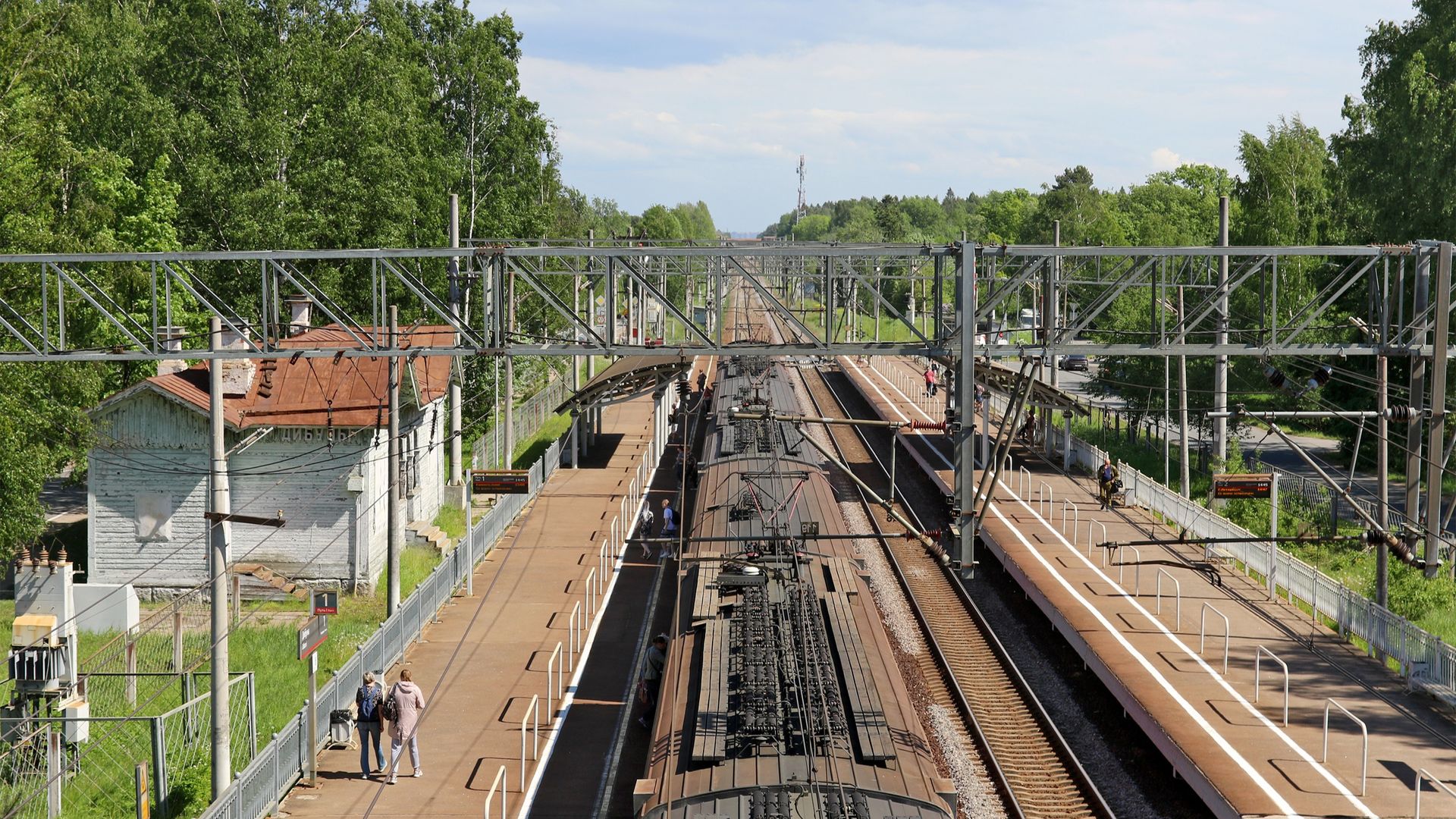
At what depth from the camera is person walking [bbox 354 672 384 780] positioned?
1498 centimetres

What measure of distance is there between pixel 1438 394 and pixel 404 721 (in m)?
12.3

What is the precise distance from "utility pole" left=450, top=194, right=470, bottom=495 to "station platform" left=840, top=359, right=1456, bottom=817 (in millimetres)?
9427

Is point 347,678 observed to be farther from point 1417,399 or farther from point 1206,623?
point 1417,399

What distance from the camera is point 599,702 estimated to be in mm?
18094

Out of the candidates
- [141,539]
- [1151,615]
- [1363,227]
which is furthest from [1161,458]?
[141,539]

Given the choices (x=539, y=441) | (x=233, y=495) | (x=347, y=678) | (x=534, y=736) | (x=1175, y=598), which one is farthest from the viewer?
(x=539, y=441)

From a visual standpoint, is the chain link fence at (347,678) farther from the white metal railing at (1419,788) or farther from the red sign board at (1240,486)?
the red sign board at (1240,486)

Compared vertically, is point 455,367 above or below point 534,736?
above

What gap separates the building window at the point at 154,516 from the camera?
25.0 m

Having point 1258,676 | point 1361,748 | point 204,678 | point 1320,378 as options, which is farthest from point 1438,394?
point 204,678

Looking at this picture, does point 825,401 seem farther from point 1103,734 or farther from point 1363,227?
point 1103,734

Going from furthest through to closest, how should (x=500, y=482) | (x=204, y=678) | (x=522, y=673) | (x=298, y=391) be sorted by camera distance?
(x=298, y=391), (x=500, y=482), (x=204, y=678), (x=522, y=673)

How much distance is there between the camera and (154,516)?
82.0 feet

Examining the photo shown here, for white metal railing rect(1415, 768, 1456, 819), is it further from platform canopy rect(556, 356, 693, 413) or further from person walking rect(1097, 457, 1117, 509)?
person walking rect(1097, 457, 1117, 509)
